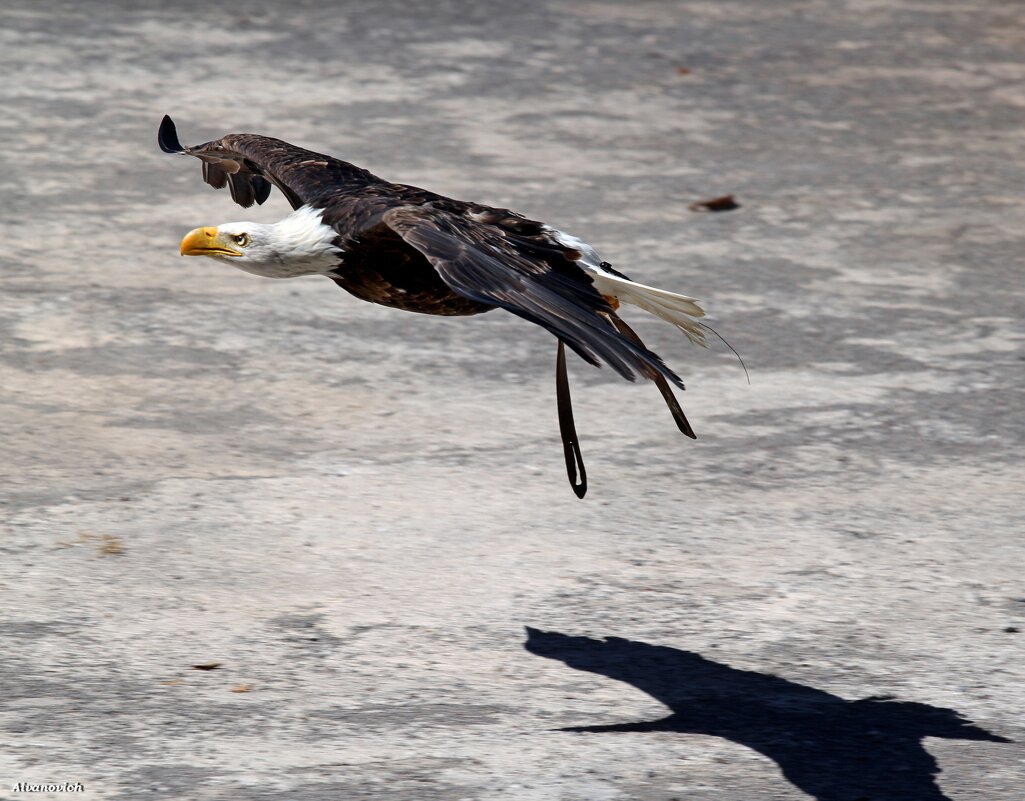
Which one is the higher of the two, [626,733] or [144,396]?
[144,396]

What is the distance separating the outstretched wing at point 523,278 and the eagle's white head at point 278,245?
260 mm

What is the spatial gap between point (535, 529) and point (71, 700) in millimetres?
1955

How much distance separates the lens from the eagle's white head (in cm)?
543

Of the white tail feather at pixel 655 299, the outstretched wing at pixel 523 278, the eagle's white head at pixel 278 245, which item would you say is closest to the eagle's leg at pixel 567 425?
the white tail feather at pixel 655 299

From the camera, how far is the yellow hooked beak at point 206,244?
18.3 feet

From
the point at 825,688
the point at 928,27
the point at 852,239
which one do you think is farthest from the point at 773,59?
the point at 825,688

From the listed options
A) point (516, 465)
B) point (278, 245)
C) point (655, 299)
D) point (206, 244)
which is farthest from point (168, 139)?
point (655, 299)

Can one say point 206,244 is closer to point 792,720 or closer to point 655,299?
point 655,299

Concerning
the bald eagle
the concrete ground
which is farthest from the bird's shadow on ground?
the bald eagle

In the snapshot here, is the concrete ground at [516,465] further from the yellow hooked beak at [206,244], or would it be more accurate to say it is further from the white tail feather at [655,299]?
the yellow hooked beak at [206,244]

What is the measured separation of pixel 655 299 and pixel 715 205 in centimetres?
453

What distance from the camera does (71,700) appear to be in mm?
4762

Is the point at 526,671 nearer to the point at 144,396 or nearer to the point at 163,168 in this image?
the point at 144,396

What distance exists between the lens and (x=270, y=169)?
616 cm
